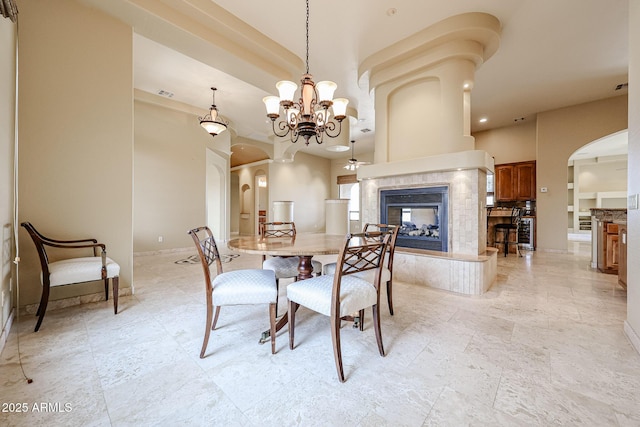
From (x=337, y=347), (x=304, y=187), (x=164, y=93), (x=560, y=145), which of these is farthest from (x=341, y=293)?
(x=304, y=187)

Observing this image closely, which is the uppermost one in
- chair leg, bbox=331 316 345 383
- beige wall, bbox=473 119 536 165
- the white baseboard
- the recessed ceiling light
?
the recessed ceiling light

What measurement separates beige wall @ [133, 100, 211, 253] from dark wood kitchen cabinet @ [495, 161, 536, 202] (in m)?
7.51

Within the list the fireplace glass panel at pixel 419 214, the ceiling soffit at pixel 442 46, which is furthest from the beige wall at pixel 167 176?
the fireplace glass panel at pixel 419 214

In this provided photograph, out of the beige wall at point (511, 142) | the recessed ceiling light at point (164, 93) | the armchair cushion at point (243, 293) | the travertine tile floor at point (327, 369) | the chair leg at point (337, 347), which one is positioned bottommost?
the travertine tile floor at point (327, 369)

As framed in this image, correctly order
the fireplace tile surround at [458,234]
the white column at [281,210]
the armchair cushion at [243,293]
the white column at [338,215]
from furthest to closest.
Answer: the white column at [281,210] < the white column at [338,215] < the fireplace tile surround at [458,234] < the armchair cushion at [243,293]

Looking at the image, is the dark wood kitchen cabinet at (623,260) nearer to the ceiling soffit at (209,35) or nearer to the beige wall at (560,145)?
the beige wall at (560,145)

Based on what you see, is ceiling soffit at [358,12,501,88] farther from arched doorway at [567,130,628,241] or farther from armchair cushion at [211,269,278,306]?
arched doorway at [567,130,628,241]

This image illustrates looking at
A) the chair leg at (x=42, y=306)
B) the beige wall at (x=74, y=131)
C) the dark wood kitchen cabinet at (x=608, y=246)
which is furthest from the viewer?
the dark wood kitchen cabinet at (x=608, y=246)

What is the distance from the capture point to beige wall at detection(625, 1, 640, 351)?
5.59 ft

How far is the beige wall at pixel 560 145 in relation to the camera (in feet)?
16.5

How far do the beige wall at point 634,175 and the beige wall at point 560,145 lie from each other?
4.48m

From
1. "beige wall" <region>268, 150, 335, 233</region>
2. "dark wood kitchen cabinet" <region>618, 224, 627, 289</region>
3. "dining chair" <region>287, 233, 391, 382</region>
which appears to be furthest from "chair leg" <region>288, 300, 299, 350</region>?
"beige wall" <region>268, 150, 335, 233</region>

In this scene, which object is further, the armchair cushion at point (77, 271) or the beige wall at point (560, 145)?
the beige wall at point (560, 145)

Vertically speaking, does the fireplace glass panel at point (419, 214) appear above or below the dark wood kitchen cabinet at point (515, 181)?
below
